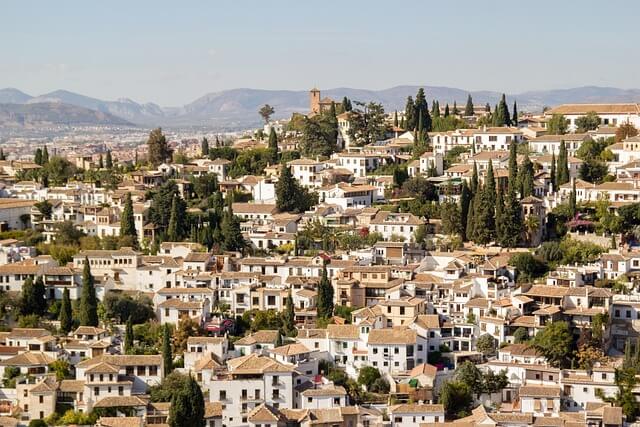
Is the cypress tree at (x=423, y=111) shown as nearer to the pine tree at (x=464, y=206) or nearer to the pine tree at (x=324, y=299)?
the pine tree at (x=464, y=206)

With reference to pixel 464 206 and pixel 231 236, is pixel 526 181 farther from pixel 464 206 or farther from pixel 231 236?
pixel 231 236

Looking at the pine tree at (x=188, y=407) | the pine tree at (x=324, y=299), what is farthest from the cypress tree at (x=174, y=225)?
the pine tree at (x=188, y=407)

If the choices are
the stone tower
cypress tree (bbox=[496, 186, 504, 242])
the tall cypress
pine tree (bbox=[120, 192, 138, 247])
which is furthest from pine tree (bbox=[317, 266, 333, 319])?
the stone tower

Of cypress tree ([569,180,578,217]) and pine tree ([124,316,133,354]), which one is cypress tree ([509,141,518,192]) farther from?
pine tree ([124,316,133,354])

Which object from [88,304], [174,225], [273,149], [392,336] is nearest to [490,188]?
[392,336]

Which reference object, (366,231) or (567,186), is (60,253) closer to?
(366,231)

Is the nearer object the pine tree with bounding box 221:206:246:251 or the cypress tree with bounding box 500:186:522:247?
the cypress tree with bounding box 500:186:522:247

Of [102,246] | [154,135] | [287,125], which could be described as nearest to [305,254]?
[102,246]
